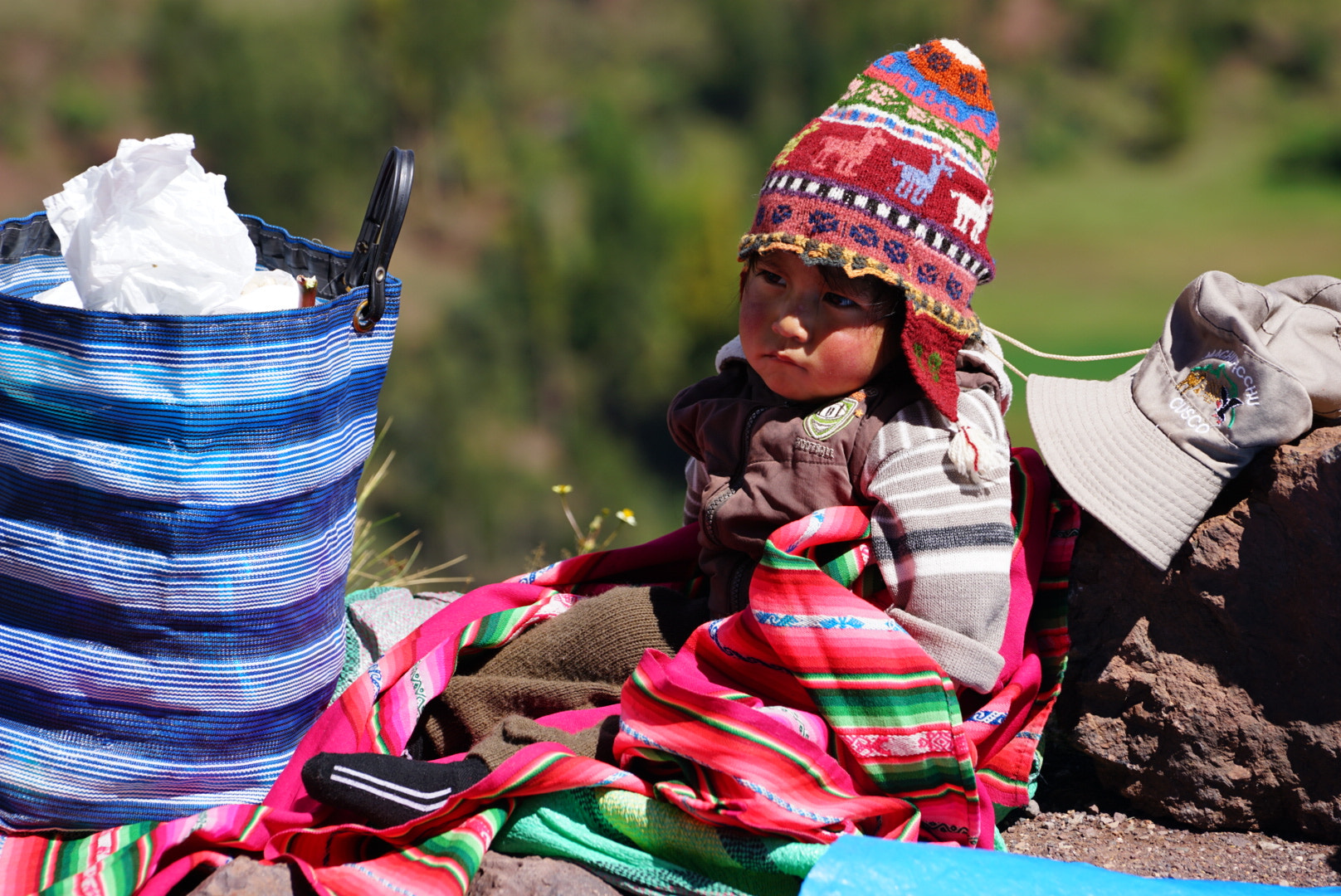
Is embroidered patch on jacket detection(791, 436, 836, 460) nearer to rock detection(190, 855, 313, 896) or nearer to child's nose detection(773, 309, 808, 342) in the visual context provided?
child's nose detection(773, 309, 808, 342)

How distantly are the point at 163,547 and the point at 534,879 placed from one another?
2.68 ft

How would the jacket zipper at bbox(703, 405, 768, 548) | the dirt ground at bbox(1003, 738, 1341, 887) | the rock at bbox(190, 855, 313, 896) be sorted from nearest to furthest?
1. the rock at bbox(190, 855, 313, 896)
2. the dirt ground at bbox(1003, 738, 1341, 887)
3. the jacket zipper at bbox(703, 405, 768, 548)

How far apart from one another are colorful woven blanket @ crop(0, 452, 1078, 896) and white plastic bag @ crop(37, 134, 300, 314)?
0.87 m

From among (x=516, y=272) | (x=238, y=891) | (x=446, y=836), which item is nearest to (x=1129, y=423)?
(x=446, y=836)

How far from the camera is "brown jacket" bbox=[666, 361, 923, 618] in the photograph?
216 cm

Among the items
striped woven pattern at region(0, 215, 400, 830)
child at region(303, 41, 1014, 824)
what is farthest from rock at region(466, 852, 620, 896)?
striped woven pattern at region(0, 215, 400, 830)

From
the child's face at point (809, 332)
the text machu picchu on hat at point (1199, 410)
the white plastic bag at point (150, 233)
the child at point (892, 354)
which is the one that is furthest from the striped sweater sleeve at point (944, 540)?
the white plastic bag at point (150, 233)

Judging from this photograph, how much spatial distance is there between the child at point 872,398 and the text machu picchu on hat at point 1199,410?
0.66 feet

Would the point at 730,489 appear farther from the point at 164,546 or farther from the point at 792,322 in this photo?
the point at 164,546

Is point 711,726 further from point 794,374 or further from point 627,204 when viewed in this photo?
point 627,204

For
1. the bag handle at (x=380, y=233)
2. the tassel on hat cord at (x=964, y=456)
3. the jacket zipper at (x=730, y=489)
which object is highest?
the bag handle at (x=380, y=233)

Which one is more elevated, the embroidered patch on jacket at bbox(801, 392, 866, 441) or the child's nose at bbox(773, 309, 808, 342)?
the child's nose at bbox(773, 309, 808, 342)

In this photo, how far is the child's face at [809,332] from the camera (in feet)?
7.00

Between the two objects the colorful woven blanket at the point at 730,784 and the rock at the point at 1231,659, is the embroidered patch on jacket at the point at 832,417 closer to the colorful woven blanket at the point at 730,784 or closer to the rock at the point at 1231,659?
the colorful woven blanket at the point at 730,784
